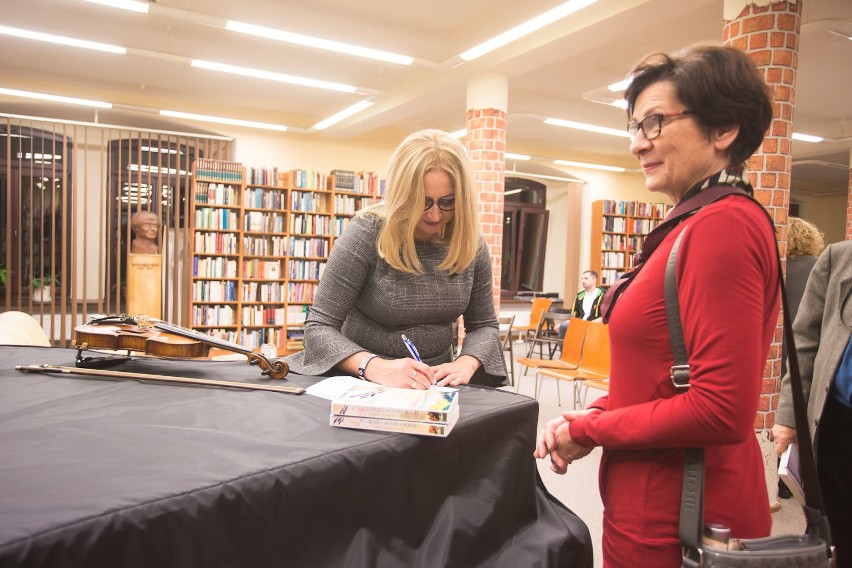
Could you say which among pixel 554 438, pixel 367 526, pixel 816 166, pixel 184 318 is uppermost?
pixel 816 166

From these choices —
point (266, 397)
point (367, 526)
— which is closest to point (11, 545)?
point (367, 526)

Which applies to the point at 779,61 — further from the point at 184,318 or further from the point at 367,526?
the point at 184,318

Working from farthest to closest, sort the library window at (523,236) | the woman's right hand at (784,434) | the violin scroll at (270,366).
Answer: the library window at (523,236) < the woman's right hand at (784,434) < the violin scroll at (270,366)

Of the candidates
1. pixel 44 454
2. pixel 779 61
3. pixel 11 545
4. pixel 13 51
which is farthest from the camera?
pixel 13 51

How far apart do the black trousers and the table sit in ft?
3.07

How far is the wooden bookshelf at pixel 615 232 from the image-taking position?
11867 millimetres

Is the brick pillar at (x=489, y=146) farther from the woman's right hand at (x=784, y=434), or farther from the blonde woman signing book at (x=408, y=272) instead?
the blonde woman signing book at (x=408, y=272)

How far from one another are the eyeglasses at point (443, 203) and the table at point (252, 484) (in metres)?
0.52

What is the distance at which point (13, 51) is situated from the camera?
7.10 metres

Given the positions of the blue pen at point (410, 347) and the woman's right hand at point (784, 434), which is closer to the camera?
Answer: the blue pen at point (410, 347)

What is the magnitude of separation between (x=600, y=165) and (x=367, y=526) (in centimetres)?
1213

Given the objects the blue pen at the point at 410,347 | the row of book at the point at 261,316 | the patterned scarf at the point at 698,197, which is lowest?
the row of book at the point at 261,316

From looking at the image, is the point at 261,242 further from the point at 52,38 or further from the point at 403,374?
the point at 403,374

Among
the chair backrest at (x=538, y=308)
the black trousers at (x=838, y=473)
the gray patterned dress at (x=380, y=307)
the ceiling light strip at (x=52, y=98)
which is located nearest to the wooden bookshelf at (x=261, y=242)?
the ceiling light strip at (x=52, y=98)
